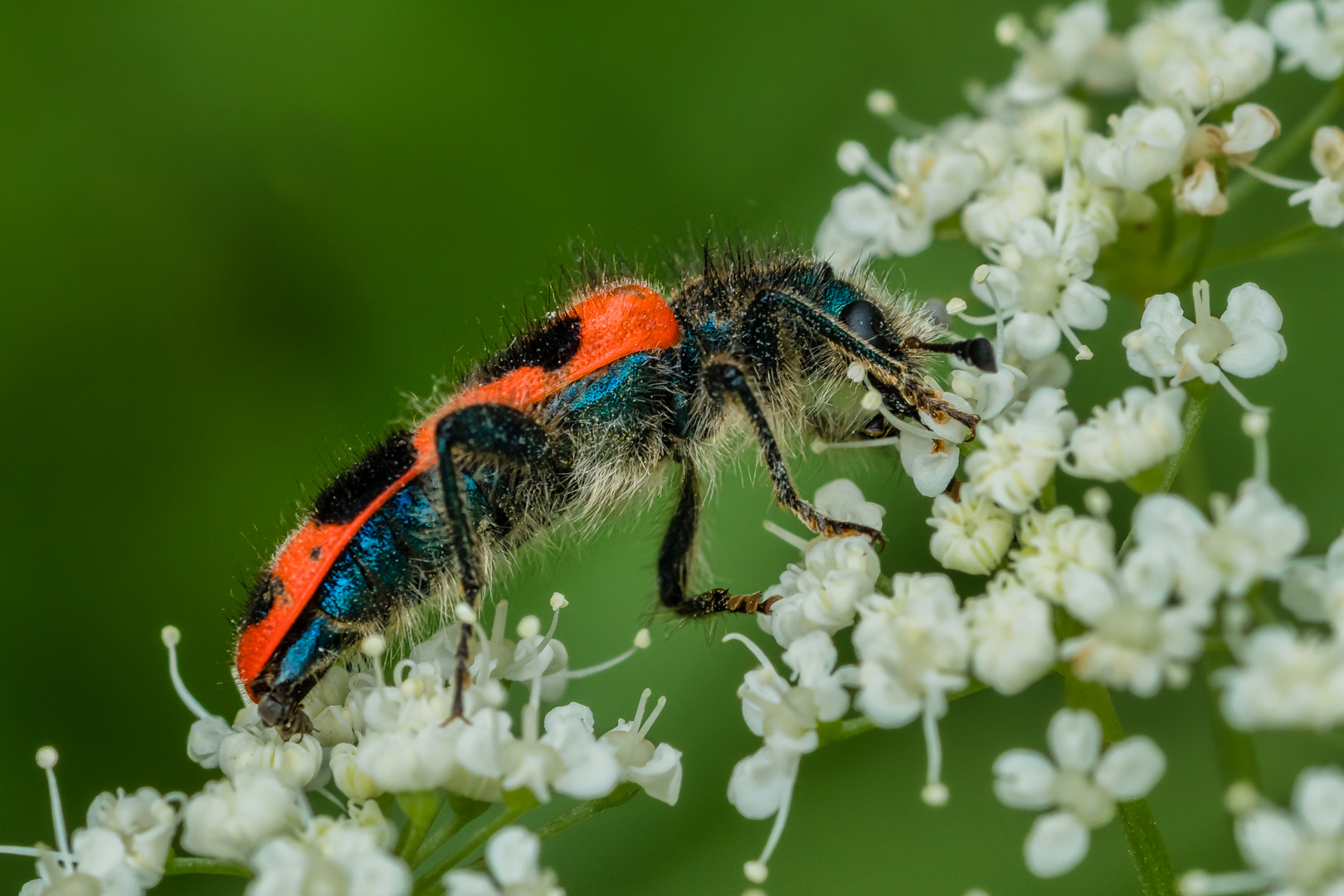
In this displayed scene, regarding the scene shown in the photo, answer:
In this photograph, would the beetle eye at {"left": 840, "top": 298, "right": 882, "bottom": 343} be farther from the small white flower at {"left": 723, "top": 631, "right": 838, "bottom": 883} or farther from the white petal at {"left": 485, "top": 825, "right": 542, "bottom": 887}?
the white petal at {"left": 485, "top": 825, "right": 542, "bottom": 887}

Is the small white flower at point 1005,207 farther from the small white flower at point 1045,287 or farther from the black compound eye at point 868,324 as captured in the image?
the black compound eye at point 868,324

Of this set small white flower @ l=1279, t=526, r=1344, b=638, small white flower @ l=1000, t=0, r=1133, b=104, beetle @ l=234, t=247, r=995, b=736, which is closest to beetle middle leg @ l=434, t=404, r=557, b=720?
beetle @ l=234, t=247, r=995, b=736

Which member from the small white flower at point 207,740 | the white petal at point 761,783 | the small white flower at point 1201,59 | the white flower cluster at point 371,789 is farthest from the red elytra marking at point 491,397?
the small white flower at point 1201,59

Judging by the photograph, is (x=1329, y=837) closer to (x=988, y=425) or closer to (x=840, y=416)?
(x=988, y=425)

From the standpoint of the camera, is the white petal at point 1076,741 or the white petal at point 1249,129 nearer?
the white petal at point 1076,741

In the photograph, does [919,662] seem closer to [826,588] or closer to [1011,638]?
[1011,638]

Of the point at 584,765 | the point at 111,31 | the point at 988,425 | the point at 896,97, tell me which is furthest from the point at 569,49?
the point at 584,765

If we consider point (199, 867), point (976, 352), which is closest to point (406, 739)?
point (199, 867)
